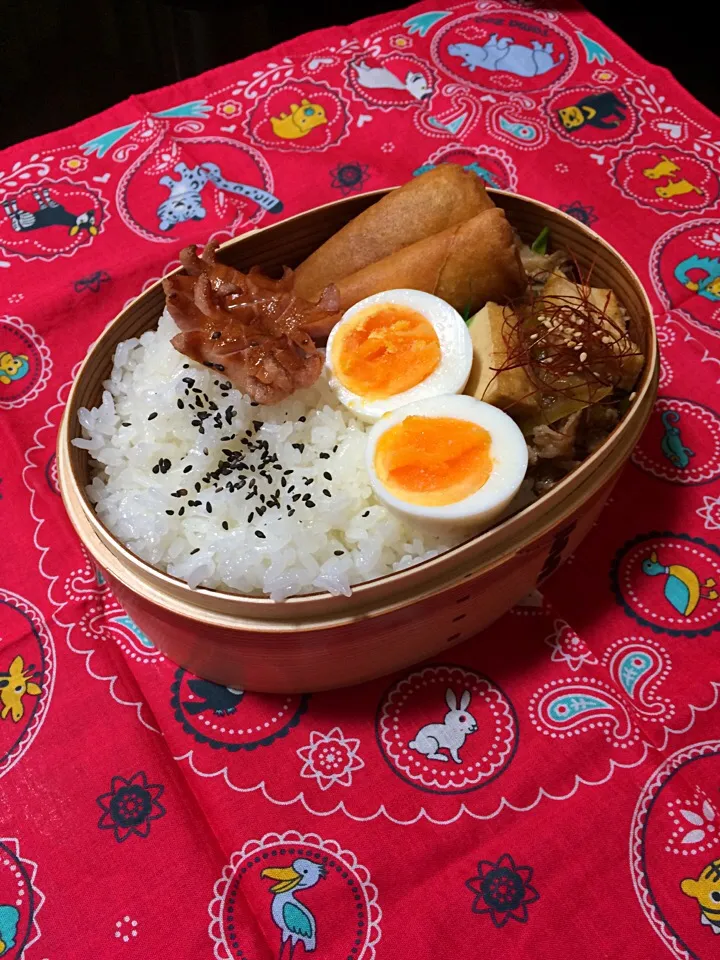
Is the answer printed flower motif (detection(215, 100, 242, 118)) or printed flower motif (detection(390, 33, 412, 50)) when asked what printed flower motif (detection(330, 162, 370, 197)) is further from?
printed flower motif (detection(390, 33, 412, 50))

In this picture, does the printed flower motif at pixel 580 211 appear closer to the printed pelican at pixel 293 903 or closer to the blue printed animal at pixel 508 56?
the blue printed animal at pixel 508 56

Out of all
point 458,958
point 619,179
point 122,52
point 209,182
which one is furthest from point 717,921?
point 122,52

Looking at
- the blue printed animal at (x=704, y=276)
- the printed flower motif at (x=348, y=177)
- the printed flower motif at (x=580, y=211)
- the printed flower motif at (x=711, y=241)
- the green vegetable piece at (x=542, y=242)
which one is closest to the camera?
the green vegetable piece at (x=542, y=242)

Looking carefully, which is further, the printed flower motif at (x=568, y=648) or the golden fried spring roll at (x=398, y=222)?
the golden fried spring roll at (x=398, y=222)

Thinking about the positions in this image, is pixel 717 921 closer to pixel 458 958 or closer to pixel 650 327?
pixel 458 958

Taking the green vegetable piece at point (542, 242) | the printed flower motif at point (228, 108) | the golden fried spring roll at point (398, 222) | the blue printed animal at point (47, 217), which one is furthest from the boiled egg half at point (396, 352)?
the printed flower motif at point (228, 108)

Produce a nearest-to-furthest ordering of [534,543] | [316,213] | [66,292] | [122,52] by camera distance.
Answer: [534,543], [316,213], [66,292], [122,52]

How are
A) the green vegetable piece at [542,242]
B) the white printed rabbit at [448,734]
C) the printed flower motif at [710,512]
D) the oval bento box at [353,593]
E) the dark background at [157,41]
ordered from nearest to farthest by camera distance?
the oval bento box at [353,593], the white printed rabbit at [448,734], the printed flower motif at [710,512], the green vegetable piece at [542,242], the dark background at [157,41]
